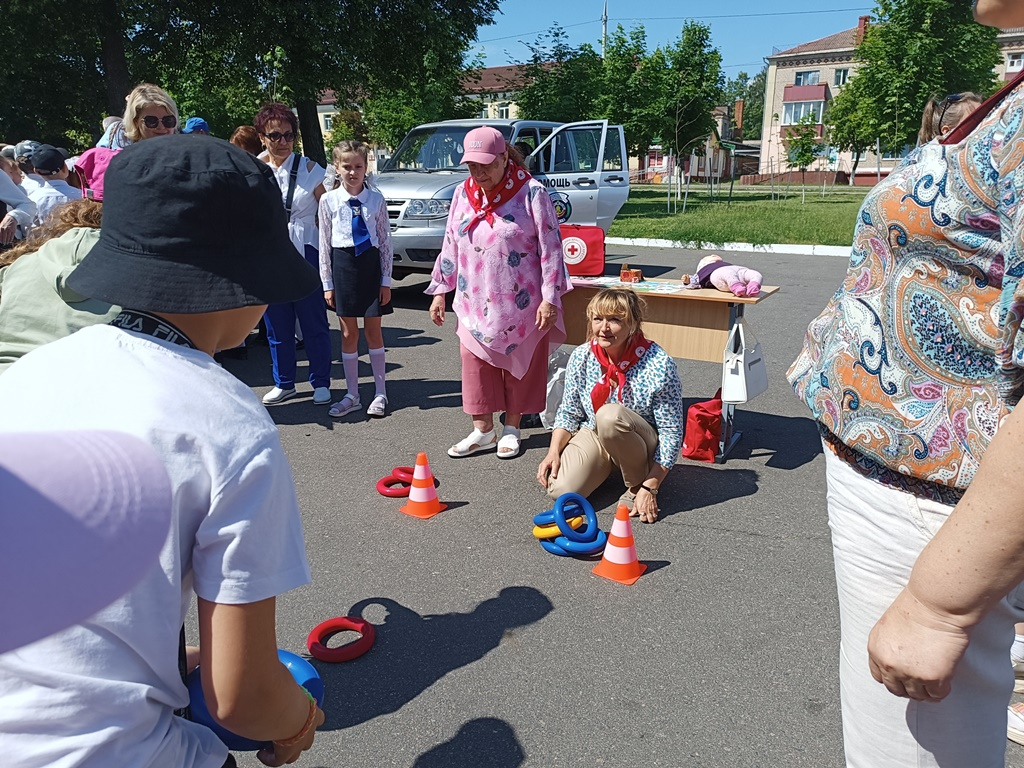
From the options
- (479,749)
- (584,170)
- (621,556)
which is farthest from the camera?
(584,170)

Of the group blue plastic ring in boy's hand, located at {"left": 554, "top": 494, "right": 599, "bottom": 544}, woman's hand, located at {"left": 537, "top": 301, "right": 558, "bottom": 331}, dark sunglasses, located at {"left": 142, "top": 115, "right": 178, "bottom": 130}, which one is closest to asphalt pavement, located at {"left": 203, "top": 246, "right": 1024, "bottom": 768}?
blue plastic ring in boy's hand, located at {"left": 554, "top": 494, "right": 599, "bottom": 544}

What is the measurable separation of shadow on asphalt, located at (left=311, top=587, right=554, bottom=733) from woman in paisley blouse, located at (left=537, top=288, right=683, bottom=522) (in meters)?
1.02

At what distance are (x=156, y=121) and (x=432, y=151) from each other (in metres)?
6.41

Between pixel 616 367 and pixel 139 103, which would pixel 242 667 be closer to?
pixel 616 367

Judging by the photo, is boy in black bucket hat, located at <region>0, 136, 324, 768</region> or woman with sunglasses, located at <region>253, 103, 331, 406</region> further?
woman with sunglasses, located at <region>253, 103, 331, 406</region>

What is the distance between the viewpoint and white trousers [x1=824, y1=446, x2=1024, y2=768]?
54.8 inches

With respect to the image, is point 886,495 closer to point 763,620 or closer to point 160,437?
point 160,437

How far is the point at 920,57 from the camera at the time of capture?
26500mm

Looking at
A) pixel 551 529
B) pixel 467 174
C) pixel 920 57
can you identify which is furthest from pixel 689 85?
pixel 551 529

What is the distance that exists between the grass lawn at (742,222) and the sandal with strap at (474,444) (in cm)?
767

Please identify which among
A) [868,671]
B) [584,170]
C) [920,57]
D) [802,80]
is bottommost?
[868,671]

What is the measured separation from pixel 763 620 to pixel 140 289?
9.40ft

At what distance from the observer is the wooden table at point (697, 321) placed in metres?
5.03

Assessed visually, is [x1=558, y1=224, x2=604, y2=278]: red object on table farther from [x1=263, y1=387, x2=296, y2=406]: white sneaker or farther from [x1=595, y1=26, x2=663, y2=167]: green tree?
[x1=595, y1=26, x2=663, y2=167]: green tree
